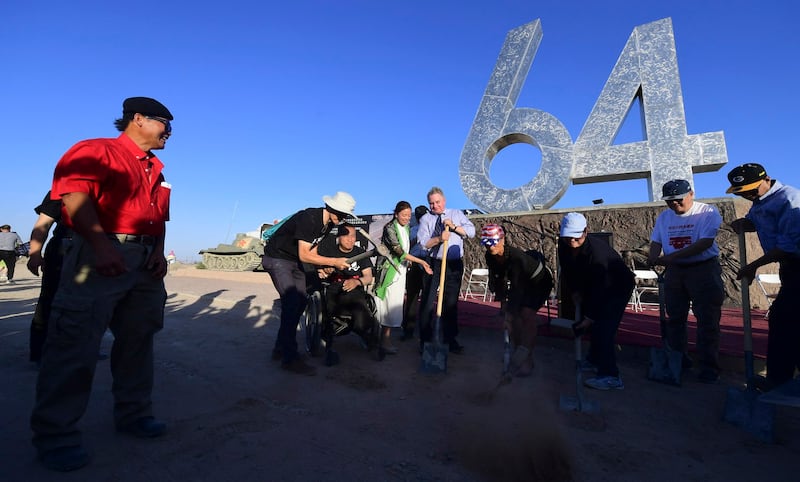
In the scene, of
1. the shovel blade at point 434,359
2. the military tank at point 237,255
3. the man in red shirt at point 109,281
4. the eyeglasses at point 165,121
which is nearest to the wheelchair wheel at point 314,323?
the shovel blade at point 434,359

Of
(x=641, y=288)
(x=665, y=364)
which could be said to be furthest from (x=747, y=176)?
(x=641, y=288)

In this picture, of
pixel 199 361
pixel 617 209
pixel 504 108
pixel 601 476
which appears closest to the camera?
pixel 601 476

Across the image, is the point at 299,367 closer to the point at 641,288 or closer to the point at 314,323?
the point at 314,323

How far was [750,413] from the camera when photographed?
2.50 m

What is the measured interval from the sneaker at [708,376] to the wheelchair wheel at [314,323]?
339 centimetres

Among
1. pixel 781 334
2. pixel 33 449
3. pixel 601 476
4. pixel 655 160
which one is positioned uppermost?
pixel 655 160

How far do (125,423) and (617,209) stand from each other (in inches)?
340

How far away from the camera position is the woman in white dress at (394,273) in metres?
4.41

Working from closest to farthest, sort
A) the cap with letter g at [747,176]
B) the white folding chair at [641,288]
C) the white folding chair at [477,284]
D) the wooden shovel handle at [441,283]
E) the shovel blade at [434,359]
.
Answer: the cap with letter g at [747,176] → the shovel blade at [434,359] → the wooden shovel handle at [441,283] → the white folding chair at [641,288] → the white folding chair at [477,284]

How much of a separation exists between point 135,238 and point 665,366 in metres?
4.00

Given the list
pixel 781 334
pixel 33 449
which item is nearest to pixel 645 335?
pixel 781 334

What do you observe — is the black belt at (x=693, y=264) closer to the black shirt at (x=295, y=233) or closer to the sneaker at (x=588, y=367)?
the sneaker at (x=588, y=367)

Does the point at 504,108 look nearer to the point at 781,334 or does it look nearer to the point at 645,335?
the point at 645,335

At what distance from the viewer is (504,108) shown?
915 centimetres
